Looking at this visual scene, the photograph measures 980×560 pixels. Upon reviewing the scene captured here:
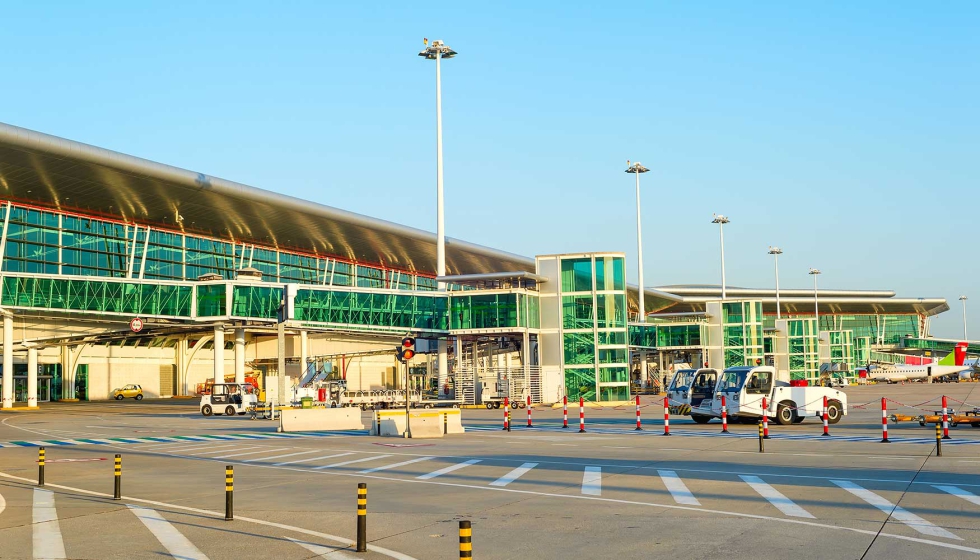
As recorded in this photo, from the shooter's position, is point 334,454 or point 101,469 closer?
point 101,469

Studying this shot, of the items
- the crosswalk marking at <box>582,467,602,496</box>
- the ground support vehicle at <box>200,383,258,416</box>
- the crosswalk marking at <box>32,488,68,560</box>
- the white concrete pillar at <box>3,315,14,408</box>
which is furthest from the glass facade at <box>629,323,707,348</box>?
the crosswalk marking at <box>32,488,68,560</box>

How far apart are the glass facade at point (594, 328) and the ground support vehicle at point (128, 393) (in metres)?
43.8

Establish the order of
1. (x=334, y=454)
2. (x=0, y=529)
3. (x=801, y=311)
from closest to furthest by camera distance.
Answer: (x=0, y=529) → (x=334, y=454) → (x=801, y=311)

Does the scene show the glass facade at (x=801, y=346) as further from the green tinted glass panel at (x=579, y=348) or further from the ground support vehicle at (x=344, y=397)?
the ground support vehicle at (x=344, y=397)

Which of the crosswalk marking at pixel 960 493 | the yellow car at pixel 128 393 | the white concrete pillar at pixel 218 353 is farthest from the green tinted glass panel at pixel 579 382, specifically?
the crosswalk marking at pixel 960 493

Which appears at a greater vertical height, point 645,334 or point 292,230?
point 292,230

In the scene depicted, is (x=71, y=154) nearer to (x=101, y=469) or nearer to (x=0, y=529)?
(x=101, y=469)

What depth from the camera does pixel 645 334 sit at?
8950 centimetres

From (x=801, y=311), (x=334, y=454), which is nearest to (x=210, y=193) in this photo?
(x=334, y=454)

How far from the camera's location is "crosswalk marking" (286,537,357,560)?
11.5m

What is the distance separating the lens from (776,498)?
15852mm

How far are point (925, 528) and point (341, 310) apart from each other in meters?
57.9

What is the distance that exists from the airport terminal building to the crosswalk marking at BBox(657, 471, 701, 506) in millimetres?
22976

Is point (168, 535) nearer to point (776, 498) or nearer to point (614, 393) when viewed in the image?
point (776, 498)
